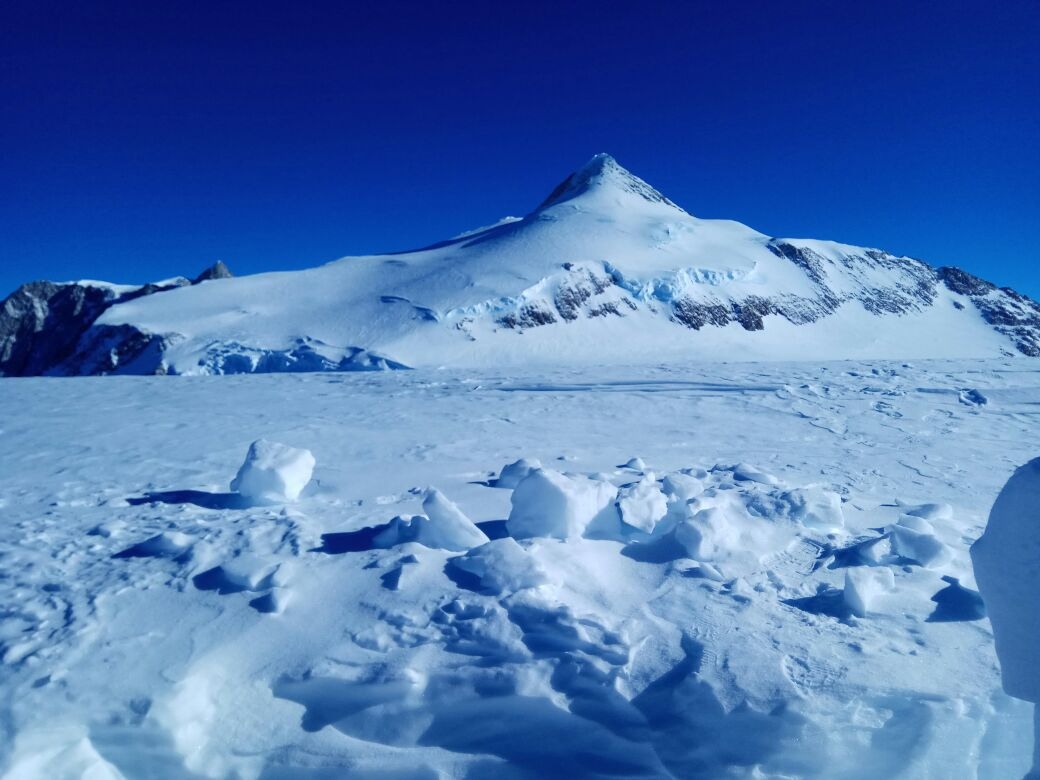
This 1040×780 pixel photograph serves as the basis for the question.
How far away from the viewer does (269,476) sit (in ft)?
13.9

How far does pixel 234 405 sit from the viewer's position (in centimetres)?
865

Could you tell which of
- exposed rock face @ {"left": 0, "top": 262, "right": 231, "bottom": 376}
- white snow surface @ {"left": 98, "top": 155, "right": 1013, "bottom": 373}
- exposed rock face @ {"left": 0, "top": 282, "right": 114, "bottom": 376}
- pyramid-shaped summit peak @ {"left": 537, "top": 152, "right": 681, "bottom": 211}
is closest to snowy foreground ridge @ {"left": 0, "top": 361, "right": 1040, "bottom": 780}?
white snow surface @ {"left": 98, "top": 155, "right": 1013, "bottom": 373}

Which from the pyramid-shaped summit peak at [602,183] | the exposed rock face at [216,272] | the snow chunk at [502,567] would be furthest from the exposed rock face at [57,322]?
the snow chunk at [502,567]

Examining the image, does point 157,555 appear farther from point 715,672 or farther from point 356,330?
point 356,330

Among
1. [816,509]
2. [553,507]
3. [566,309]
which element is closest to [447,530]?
[553,507]

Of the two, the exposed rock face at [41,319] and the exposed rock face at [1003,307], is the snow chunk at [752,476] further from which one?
the exposed rock face at [1003,307]

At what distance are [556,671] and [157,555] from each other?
2.29 metres

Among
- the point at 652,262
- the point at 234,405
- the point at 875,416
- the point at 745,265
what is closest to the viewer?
the point at 875,416

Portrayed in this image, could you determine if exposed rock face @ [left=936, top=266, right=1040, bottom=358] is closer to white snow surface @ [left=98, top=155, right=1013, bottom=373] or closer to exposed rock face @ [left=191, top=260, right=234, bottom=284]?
white snow surface @ [left=98, top=155, right=1013, bottom=373]

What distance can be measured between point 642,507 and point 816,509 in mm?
1124

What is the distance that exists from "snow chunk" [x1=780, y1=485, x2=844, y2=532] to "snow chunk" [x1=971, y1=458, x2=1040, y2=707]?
5.72 ft

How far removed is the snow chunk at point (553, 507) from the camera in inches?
143

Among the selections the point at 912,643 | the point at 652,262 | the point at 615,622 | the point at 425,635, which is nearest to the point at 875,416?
the point at 912,643

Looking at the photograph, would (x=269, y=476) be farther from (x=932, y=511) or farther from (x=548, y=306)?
(x=548, y=306)
